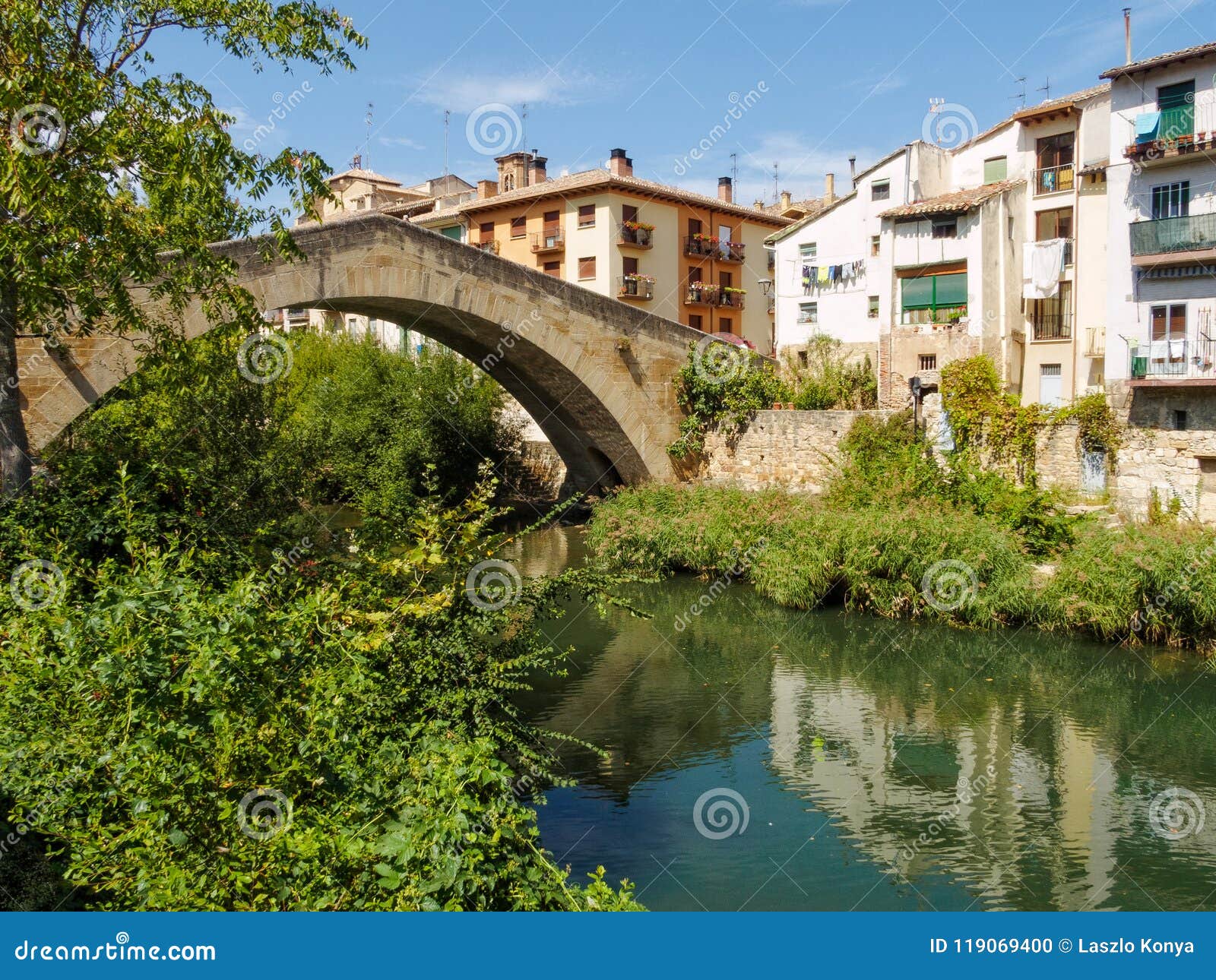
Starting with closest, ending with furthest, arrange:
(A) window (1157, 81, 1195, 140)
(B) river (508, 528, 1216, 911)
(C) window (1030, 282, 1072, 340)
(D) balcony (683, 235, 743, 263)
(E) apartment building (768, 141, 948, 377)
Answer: (B) river (508, 528, 1216, 911) → (A) window (1157, 81, 1195, 140) → (C) window (1030, 282, 1072, 340) → (E) apartment building (768, 141, 948, 377) → (D) balcony (683, 235, 743, 263)

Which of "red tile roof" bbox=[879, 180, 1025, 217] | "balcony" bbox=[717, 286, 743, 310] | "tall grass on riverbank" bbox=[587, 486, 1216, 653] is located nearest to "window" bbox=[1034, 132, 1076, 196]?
"red tile roof" bbox=[879, 180, 1025, 217]

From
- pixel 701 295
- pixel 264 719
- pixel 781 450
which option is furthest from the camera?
pixel 701 295

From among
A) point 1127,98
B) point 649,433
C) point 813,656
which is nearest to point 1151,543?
point 813,656

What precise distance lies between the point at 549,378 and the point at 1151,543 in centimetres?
1094

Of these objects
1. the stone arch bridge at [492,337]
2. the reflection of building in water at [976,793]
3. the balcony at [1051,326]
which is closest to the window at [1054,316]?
the balcony at [1051,326]

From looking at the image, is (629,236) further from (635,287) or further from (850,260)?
(850,260)

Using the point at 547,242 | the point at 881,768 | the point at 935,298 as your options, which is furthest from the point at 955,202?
the point at 881,768

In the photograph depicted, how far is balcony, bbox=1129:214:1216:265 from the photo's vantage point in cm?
1562

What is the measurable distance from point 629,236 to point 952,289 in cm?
975

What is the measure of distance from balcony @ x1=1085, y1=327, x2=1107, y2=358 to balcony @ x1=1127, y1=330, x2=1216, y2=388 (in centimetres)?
301

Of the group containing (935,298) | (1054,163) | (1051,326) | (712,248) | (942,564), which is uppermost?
(712,248)

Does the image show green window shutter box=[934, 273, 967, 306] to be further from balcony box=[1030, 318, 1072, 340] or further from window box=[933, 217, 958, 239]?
balcony box=[1030, 318, 1072, 340]

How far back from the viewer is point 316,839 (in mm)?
3693

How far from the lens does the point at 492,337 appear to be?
60.4ft
